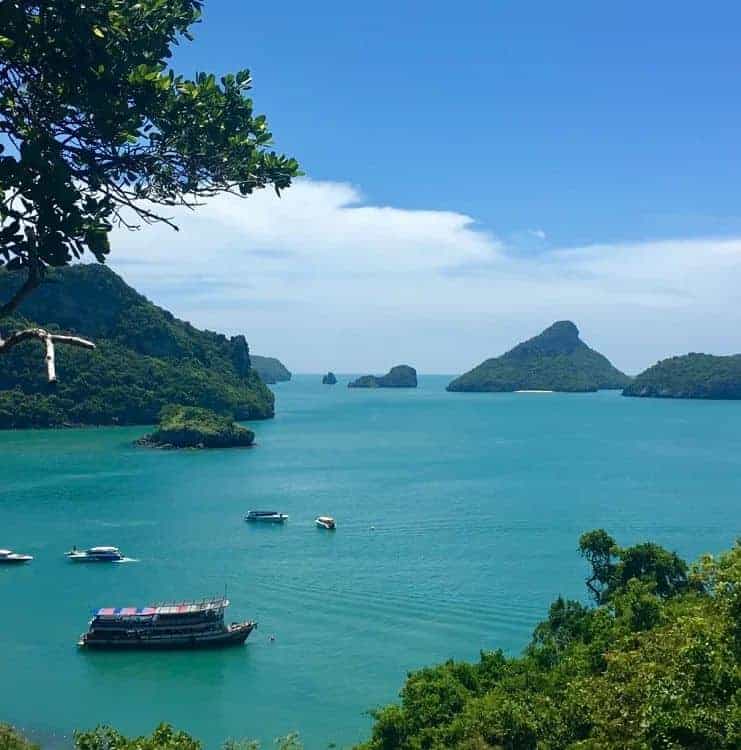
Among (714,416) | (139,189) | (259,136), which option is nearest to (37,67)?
(139,189)

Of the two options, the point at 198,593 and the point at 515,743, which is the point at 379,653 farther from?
the point at 515,743

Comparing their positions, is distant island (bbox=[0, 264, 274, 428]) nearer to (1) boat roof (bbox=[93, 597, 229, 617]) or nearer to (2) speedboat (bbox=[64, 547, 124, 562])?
(2) speedboat (bbox=[64, 547, 124, 562])

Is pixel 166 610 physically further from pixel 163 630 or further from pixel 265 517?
pixel 265 517

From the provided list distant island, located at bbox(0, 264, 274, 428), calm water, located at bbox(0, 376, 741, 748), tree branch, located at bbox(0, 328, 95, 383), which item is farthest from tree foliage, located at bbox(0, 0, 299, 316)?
distant island, located at bbox(0, 264, 274, 428)

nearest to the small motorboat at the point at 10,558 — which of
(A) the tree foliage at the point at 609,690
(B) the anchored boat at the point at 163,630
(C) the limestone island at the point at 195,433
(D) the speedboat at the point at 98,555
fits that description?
(D) the speedboat at the point at 98,555

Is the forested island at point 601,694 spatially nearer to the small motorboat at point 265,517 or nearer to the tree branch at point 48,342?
the tree branch at point 48,342

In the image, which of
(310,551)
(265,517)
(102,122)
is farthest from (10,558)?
(102,122)
